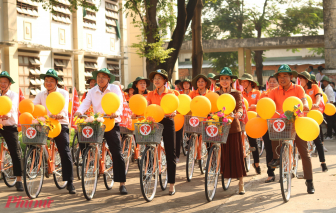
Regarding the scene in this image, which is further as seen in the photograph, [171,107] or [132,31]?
[132,31]

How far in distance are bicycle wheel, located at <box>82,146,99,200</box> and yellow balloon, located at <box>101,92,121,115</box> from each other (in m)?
0.67

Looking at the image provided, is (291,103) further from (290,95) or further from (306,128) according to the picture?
(290,95)

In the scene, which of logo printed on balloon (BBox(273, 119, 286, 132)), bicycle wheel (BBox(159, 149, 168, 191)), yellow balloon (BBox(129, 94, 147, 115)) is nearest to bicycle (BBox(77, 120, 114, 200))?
yellow balloon (BBox(129, 94, 147, 115))

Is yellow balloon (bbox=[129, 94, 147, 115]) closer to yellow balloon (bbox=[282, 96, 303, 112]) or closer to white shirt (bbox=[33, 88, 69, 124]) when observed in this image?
white shirt (bbox=[33, 88, 69, 124])

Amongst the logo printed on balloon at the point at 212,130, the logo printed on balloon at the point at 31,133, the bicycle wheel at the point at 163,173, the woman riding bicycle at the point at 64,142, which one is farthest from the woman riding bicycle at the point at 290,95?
the logo printed on balloon at the point at 31,133

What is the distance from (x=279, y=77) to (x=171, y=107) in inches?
75.8

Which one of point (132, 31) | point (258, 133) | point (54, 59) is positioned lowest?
point (258, 133)

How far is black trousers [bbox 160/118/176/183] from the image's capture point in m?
7.36

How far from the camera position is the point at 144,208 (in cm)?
648

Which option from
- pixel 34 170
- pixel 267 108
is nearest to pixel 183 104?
pixel 267 108

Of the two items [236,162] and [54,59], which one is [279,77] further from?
[54,59]

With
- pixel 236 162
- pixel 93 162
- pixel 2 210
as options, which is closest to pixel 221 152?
pixel 236 162

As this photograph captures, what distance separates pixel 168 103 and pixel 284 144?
198 cm

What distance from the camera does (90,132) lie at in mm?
6684
